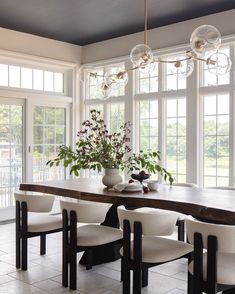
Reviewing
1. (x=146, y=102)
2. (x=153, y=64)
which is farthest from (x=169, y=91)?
(x=153, y=64)

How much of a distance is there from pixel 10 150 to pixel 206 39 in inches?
166

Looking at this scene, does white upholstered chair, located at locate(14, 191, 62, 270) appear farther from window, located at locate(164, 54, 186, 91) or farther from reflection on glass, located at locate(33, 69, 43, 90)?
reflection on glass, located at locate(33, 69, 43, 90)

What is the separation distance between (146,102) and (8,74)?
232 centimetres

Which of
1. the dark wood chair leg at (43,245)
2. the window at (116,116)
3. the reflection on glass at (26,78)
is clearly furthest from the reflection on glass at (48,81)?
the dark wood chair leg at (43,245)

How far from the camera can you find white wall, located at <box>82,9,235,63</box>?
5.27 meters

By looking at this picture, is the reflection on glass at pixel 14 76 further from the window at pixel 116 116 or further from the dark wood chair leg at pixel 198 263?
the dark wood chair leg at pixel 198 263

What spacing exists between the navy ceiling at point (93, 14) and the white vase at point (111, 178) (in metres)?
2.28

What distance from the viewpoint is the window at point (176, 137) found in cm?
586

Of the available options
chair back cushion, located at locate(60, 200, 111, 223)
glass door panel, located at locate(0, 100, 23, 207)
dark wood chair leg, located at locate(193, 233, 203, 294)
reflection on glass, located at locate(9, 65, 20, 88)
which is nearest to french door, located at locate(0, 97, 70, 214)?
glass door panel, located at locate(0, 100, 23, 207)

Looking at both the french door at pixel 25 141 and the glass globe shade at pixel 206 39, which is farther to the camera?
the french door at pixel 25 141

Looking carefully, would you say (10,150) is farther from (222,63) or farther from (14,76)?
(222,63)

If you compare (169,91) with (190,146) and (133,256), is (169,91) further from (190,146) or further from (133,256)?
(133,256)

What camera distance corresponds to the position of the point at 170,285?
3.55 m

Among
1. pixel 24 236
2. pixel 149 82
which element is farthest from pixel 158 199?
pixel 149 82
